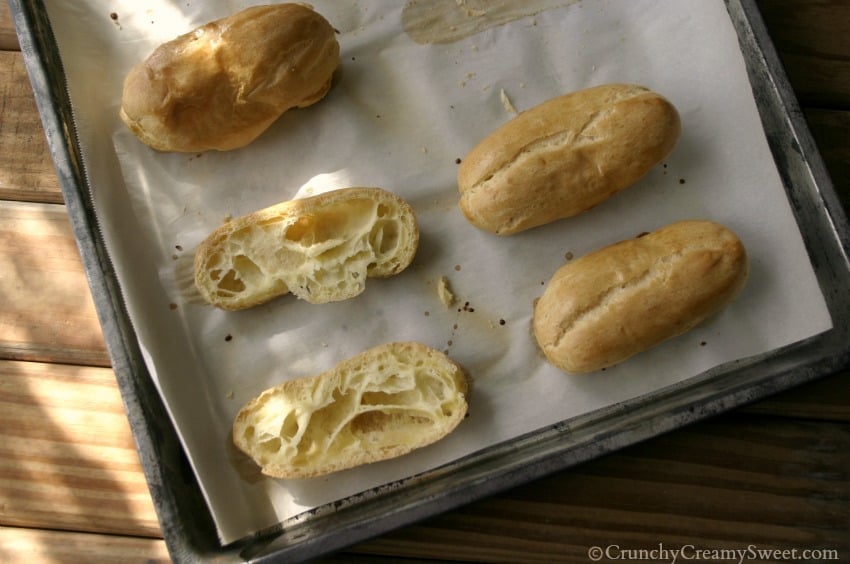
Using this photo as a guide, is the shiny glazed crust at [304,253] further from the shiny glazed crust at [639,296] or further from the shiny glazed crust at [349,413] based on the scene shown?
the shiny glazed crust at [639,296]

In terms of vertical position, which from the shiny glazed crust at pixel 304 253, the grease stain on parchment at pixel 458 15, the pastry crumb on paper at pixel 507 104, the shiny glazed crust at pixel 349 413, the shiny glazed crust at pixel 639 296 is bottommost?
the shiny glazed crust at pixel 349 413

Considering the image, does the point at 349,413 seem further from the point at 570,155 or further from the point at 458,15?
the point at 458,15

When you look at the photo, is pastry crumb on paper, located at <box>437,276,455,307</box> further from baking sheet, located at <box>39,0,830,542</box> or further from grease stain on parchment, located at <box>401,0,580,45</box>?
grease stain on parchment, located at <box>401,0,580,45</box>

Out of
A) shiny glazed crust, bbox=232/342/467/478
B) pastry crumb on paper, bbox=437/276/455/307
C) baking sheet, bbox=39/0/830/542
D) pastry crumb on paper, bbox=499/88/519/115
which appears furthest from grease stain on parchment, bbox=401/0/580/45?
shiny glazed crust, bbox=232/342/467/478

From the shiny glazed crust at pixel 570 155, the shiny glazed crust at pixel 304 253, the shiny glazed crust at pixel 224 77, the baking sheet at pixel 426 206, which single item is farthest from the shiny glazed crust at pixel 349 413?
the shiny glazed crust at pixel 224 77

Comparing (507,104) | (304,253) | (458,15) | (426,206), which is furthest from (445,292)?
(458,15)

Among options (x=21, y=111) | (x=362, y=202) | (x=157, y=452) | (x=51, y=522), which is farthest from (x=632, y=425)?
(x=21, y=111)

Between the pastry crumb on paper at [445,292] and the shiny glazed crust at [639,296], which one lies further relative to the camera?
the pastry crumb on paper at [445,292]
